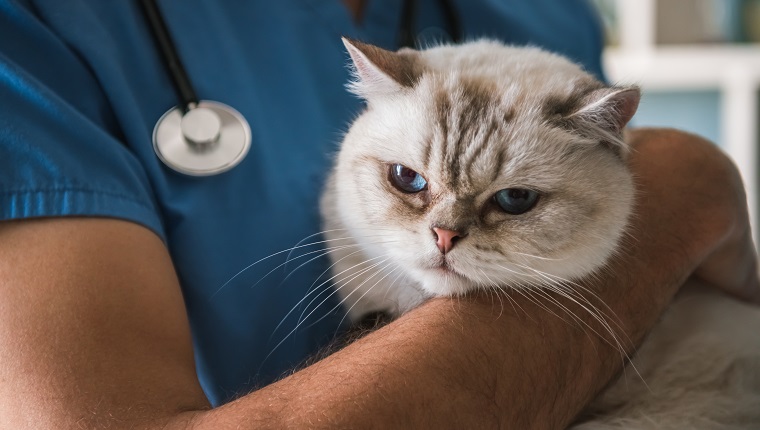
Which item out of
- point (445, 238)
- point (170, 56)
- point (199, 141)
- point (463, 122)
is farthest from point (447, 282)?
point (170, 56)

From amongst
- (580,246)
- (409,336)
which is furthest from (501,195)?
(409,336)

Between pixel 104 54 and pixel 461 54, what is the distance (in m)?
0.61

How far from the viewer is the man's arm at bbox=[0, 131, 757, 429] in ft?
2.72

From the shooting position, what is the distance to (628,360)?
1142 millimetres

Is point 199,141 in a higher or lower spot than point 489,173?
higher

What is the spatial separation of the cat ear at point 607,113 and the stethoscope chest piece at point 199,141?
0.56 m

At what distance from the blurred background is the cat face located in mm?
2502

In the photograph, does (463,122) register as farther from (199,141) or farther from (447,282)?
(199,141)

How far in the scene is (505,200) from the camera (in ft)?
3.40

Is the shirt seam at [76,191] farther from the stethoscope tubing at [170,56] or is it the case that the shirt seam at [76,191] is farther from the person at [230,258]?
the stethoscope tubing at [170,56]

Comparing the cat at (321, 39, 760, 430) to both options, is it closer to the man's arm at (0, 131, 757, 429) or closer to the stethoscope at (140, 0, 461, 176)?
the man's arm at (0, 131, 757, 429)

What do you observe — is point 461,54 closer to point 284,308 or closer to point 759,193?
point 284,308

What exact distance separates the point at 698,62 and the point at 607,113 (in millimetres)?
2811

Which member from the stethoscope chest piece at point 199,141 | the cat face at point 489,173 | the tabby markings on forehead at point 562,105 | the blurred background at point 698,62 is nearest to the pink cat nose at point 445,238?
the cat face at point 489,173
